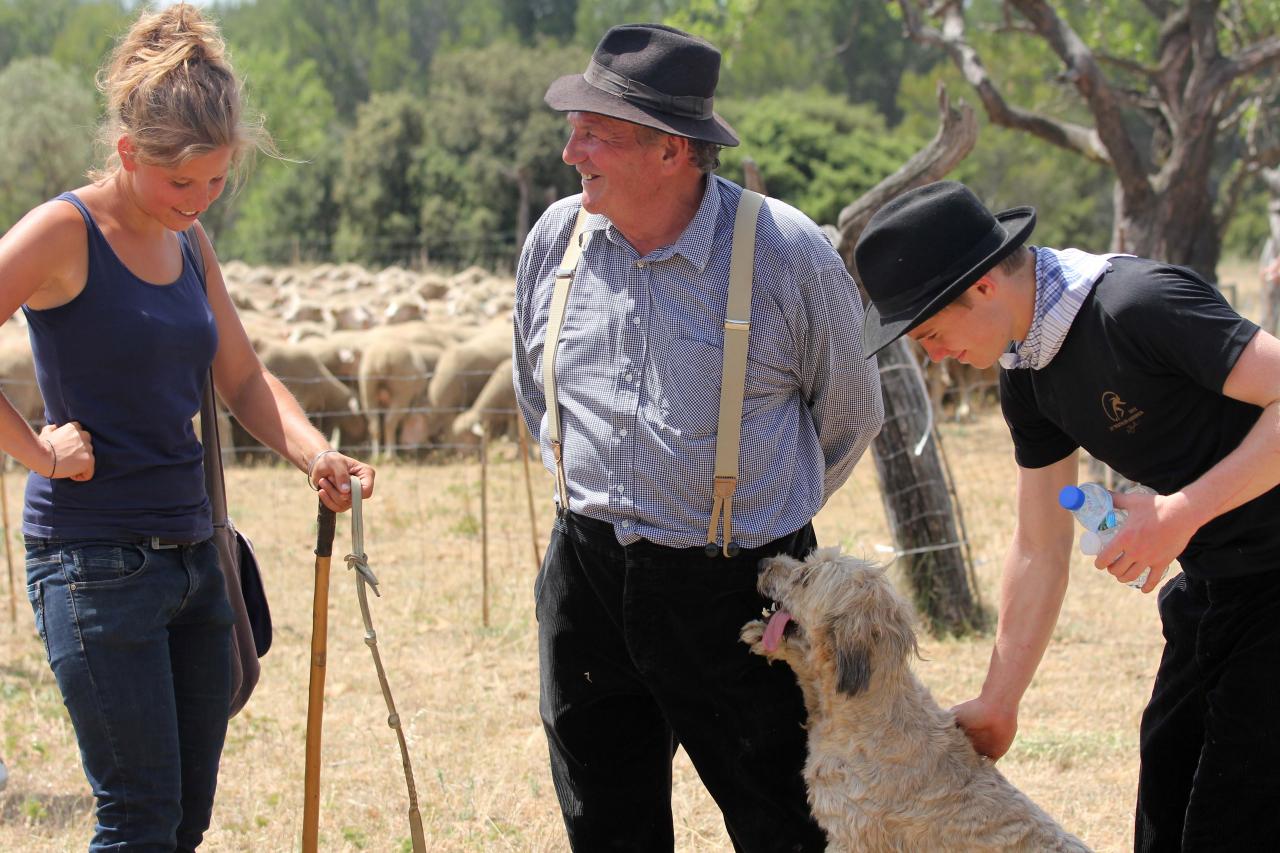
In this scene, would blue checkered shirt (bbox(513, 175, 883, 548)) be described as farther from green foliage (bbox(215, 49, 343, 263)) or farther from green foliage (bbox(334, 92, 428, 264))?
Result: green foliage (bbox(334, 92, 428, 264))

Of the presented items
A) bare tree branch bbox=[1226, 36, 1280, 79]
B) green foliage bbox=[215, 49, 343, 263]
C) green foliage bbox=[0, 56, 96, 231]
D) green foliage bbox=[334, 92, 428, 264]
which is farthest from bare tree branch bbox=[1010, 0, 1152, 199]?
green foliage bbox=[0, 56, 96, 231]

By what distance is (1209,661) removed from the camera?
285cm

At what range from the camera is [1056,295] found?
272 cm

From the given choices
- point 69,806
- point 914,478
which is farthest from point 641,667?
point 914,478

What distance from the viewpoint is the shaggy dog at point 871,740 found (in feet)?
10.0

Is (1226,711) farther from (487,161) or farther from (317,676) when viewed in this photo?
(487,161)

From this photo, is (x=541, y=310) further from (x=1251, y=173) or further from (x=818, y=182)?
(x=818, y=182)

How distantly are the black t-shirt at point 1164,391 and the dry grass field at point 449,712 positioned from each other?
1252 mm

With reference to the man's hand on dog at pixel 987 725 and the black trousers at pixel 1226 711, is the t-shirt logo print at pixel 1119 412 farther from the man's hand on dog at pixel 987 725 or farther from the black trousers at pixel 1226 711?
the man's hand on dog at pixel 987 725

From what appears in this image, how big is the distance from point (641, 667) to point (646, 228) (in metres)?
1.09

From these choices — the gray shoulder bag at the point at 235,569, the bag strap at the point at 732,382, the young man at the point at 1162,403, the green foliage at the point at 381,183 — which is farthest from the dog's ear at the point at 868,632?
the green foliage at the point at 381,183

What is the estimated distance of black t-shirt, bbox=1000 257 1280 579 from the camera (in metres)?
2.51

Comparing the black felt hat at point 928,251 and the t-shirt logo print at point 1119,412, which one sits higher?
the black felt hat at point 928,251

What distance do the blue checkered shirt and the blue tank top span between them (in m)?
0.94
